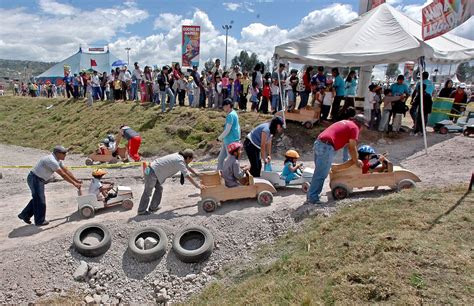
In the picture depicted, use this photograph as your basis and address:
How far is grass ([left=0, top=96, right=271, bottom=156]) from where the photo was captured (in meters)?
14.9

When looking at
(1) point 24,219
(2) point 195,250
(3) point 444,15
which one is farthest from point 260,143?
(3) point 444,15

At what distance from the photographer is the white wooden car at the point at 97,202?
812cm

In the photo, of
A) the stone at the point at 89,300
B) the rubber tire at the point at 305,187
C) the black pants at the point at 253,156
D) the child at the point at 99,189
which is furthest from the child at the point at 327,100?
the stone at the point at 89,300

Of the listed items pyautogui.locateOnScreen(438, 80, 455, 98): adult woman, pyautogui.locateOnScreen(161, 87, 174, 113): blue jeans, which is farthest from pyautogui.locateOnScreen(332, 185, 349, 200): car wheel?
pyautogui.locateOnScreen(161, 87, 174, 113): blue jeans

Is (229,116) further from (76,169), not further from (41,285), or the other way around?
(76,169)

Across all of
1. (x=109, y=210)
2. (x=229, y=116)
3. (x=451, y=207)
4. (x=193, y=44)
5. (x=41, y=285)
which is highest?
(x=193, y=44)

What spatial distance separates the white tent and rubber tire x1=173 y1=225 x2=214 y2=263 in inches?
307

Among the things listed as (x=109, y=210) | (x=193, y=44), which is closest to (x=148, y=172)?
(x=109, y=210)

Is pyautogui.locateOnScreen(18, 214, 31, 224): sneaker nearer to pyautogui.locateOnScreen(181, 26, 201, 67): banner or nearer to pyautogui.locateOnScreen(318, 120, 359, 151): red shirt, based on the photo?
pyautogui.locateOnScreen(318, 120, 359, 151): red shirt

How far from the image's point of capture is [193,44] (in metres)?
25.7

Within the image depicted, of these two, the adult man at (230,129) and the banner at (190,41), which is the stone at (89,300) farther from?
the banner at (190,41)

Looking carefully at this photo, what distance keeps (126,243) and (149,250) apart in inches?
29.5

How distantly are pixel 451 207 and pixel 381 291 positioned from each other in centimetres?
267

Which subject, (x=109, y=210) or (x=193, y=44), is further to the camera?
(x=193, y=44)
